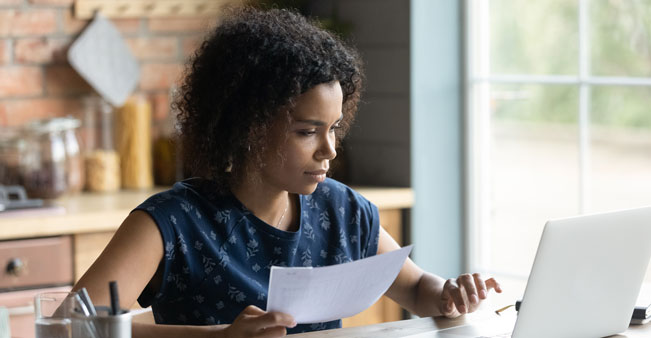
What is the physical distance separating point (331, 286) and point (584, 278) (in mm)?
419

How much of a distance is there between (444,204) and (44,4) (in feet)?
5.06

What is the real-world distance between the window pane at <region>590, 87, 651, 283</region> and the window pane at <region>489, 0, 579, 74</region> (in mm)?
178

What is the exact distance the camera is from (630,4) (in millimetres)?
3018

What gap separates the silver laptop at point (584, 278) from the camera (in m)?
1.55

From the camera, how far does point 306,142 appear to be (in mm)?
1859

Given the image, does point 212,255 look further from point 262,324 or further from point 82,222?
point 82,222

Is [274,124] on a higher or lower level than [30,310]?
higher

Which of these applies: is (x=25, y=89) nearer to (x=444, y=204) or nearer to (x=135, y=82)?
(x=135, y=82)

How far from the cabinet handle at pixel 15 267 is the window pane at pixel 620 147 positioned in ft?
5.59

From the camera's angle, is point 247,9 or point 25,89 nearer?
point 247,9

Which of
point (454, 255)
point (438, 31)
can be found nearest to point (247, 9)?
point (438, 31)

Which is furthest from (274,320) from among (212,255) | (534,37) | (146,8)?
(146,8)

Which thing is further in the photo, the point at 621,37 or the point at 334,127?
the point at 621,37

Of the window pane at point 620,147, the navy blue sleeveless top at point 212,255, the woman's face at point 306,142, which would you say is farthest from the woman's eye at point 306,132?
the window pane at point 620,147
